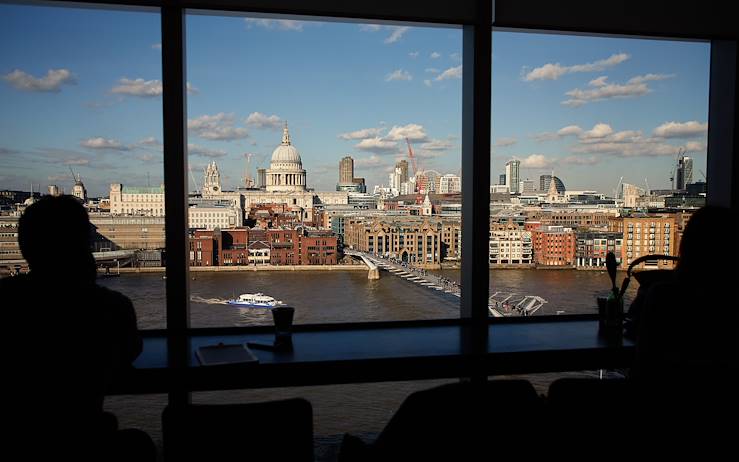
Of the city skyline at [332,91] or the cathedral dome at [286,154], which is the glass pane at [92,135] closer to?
the city skyline at [332,91]

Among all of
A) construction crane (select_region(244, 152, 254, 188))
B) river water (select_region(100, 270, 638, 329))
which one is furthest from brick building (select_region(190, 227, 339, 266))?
Result: construction crane (select_region(244, 152, 254, 188))

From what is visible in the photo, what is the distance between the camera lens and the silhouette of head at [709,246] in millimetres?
1381

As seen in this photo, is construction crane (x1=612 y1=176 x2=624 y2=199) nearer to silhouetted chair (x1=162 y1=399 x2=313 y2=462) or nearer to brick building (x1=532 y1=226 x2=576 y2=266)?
brick building (x1=532 y1=226 x2=576 y2=266)

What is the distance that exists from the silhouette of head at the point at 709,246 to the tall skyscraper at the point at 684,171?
7.31ft

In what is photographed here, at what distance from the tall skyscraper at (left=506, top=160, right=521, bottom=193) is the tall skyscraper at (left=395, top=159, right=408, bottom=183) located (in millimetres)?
6912

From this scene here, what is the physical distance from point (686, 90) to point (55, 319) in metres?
4.42

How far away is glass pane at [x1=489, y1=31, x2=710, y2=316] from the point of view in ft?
9.82

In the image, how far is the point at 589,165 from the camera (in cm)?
483

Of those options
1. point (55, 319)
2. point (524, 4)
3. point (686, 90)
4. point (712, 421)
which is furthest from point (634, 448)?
point (686, 90)

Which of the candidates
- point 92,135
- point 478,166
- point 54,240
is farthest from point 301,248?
point 54,240

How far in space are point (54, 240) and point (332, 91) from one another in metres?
8.89

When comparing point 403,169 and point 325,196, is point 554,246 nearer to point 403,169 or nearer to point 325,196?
point 325,196

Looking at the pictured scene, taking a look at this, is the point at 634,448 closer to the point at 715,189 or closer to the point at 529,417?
the point at 529,417

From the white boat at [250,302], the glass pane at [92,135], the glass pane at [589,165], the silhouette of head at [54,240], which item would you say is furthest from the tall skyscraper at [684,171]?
the silhouette of head at [54,240]
